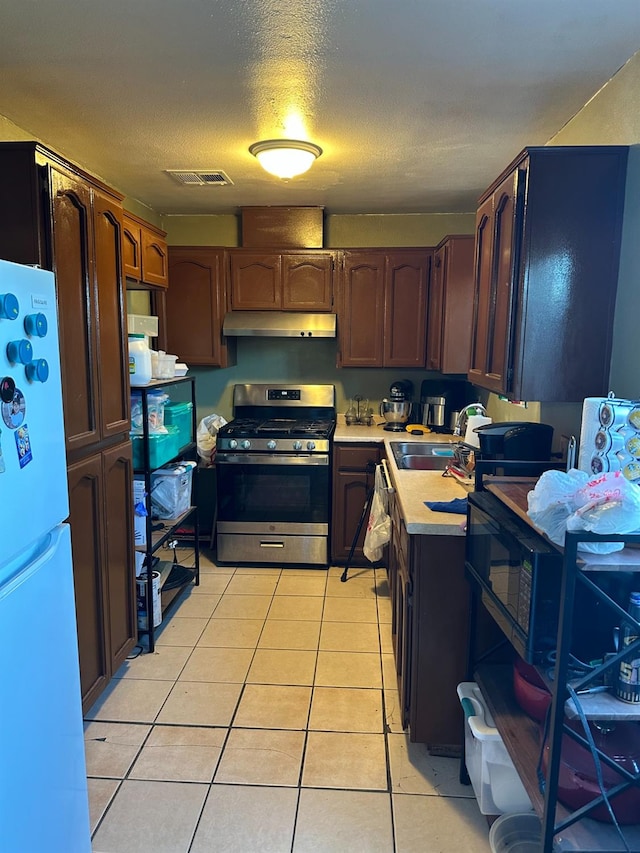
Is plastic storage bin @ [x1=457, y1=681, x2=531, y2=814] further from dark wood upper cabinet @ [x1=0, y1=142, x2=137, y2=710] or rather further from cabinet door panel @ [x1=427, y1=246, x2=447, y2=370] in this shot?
cabinet door panel @ [x1=427, y1=246, x2=447, y2=370]

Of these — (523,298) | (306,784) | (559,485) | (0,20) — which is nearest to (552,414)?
(523,298)

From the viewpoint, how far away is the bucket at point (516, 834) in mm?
1506

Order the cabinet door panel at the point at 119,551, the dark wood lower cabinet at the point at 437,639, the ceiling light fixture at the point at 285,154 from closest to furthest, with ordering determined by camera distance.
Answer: the dark wood lower cabinet at the point at 437,639, the cabinet door panel at the point at 119,551, the ceiling light fixture at the point at 285,154

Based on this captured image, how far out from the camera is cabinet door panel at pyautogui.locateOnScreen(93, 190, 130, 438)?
2.08m

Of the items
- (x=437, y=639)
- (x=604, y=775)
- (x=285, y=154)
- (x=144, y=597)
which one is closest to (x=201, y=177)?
(x=285, y=154)

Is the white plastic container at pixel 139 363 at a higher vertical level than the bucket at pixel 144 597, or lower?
higher

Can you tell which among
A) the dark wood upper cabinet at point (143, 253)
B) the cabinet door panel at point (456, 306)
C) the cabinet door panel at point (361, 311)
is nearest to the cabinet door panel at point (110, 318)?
the dark wood upper cabinet at point (143, 253)

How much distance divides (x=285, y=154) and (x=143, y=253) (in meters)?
0.94

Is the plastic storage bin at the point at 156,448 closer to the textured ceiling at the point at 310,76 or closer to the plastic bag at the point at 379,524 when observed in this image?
the plastic bag at the point at 379,524

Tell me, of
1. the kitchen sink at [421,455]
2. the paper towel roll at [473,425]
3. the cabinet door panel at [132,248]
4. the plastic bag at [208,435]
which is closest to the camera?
the paper towel roll at [473,425]

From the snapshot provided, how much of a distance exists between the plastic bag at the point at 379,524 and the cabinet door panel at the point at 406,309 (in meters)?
0.95

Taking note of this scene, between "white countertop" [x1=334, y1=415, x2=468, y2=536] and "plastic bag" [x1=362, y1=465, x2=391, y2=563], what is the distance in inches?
7.0

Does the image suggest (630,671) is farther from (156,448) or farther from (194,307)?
(194,307)

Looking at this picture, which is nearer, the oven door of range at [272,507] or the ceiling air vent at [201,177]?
the ceiling air vent at [201,177]
